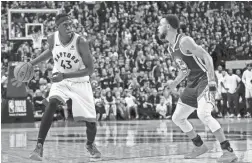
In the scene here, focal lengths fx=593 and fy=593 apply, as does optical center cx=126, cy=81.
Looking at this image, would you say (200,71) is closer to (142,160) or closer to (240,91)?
(142,160)

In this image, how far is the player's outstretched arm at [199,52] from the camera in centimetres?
787

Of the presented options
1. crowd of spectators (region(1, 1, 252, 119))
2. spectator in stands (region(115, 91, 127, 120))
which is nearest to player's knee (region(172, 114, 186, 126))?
crowd of spectators (region(1, 1, 252, 119))

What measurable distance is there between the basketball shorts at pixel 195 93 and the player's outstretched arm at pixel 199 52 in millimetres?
378

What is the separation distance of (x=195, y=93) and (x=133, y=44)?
17.6m

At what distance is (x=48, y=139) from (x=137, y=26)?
642 inches

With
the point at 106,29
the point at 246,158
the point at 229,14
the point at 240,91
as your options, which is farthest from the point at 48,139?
the point at 229,14

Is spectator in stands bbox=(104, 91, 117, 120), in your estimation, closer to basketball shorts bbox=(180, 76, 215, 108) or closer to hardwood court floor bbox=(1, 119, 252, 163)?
hardwood court floor bbox=(1, 119, 252, 163)

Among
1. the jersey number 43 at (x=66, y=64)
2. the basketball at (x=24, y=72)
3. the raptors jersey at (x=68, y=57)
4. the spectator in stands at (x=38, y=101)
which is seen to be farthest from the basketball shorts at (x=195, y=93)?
the spectator in stands at (x=38, y=101)

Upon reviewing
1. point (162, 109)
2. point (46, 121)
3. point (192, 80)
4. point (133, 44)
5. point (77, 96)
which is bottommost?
point (162, 109)

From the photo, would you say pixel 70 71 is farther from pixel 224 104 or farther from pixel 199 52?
pixel 224 104

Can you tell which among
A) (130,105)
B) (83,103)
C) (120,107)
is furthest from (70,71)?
(130,105)

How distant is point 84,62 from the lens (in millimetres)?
8273

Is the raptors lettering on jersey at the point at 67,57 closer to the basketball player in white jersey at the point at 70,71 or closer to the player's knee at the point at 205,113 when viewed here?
the basketball player in white jersey at the point at 70,71

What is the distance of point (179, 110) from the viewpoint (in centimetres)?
855
